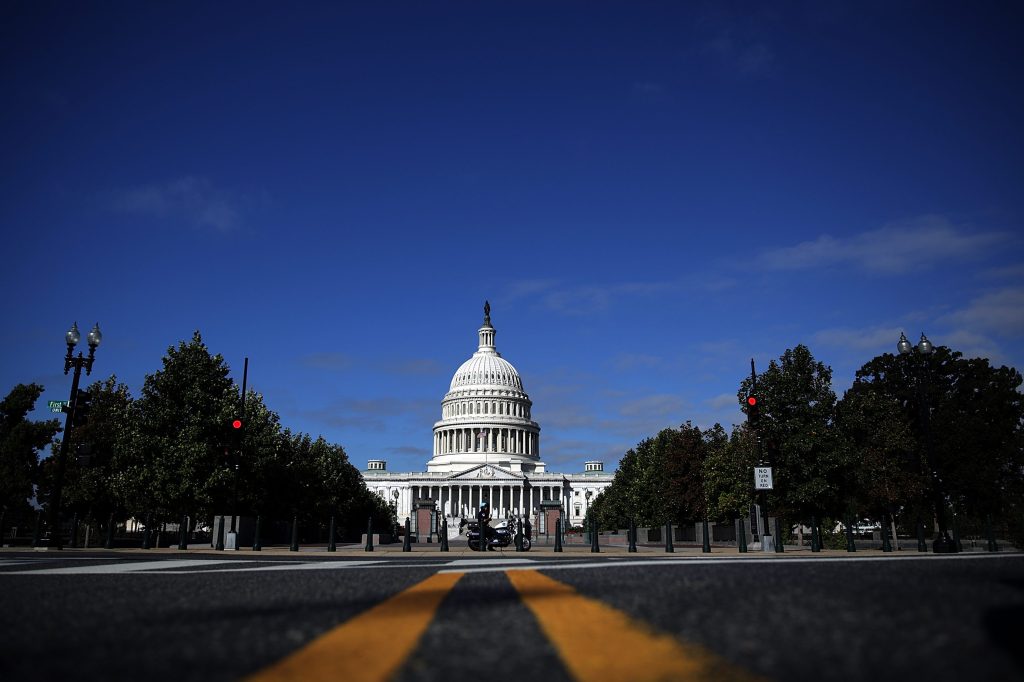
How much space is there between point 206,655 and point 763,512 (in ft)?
96.7

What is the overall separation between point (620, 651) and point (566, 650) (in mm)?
218

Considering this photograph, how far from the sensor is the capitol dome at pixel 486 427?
16062 centimetres

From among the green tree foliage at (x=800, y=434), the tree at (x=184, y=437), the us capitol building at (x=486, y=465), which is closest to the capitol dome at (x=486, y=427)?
the us capitol building at (x=486, y=465)

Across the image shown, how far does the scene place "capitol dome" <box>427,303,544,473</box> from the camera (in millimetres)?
160625

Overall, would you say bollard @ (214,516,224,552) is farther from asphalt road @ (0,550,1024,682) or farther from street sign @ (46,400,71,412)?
asphalt road @ (0,550,1024,682)

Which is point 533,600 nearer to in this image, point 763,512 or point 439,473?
point 763,512

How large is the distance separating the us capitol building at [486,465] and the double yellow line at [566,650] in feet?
469

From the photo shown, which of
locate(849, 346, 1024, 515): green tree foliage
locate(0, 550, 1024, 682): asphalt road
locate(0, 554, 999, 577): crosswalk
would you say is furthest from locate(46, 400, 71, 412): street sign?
locate(849, 346, 1024, 515): green tree foliage

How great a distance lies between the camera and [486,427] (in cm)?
16062

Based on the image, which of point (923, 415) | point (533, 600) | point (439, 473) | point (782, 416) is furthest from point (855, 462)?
point (439, 473)

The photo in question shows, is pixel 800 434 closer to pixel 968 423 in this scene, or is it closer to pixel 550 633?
pixel 968 423

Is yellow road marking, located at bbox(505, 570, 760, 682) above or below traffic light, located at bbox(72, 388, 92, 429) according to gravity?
below

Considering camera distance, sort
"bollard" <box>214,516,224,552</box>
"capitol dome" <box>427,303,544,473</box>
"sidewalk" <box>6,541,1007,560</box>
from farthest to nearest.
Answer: "capitol dome" <box>427,303,544,473</box> → "bollard" <box>214,516,224,552</box> → "sidewalk" <box>6,541,1007,560</box>

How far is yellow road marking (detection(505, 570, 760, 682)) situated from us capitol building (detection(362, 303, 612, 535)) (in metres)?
143
